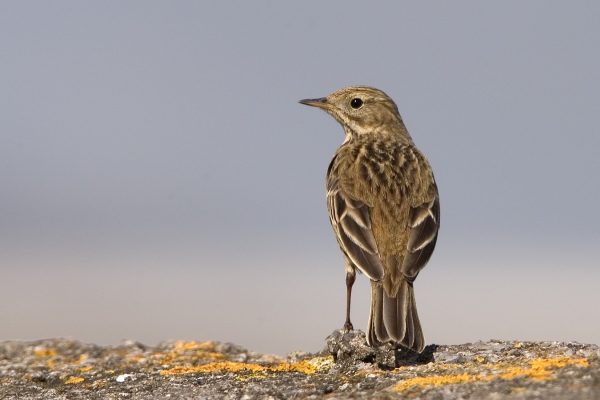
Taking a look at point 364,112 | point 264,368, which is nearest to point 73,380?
point 264,368

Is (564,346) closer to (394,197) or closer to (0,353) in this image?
(394,197)

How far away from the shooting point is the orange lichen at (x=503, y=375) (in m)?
9.87

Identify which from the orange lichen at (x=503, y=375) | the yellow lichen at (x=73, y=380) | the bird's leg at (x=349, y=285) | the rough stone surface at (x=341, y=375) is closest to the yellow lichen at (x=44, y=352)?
the rough stone surface at (x=341, y=375)

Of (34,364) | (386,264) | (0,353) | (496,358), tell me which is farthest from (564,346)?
(0,353)

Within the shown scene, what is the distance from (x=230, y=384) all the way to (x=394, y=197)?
313 cm

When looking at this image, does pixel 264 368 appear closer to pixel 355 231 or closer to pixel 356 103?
pixel 355 231

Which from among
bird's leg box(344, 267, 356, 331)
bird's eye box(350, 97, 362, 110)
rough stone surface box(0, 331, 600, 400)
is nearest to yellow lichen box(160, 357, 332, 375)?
rough stone surface box(0, 331, 600, 400)

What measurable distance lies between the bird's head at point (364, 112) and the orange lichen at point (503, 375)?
6096mm

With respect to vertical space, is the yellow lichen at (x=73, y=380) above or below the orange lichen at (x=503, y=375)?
above

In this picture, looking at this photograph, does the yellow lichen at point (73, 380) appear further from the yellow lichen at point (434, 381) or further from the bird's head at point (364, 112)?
the bird's head at point (364, 112)

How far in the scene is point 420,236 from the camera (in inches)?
488

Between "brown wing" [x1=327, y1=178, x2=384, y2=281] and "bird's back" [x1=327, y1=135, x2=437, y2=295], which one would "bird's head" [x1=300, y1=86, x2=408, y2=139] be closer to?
"bird's back" [x1=327, y1=135, x2=437, y2=295]

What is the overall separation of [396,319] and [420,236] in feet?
4.16

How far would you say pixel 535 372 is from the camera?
32.5ft
